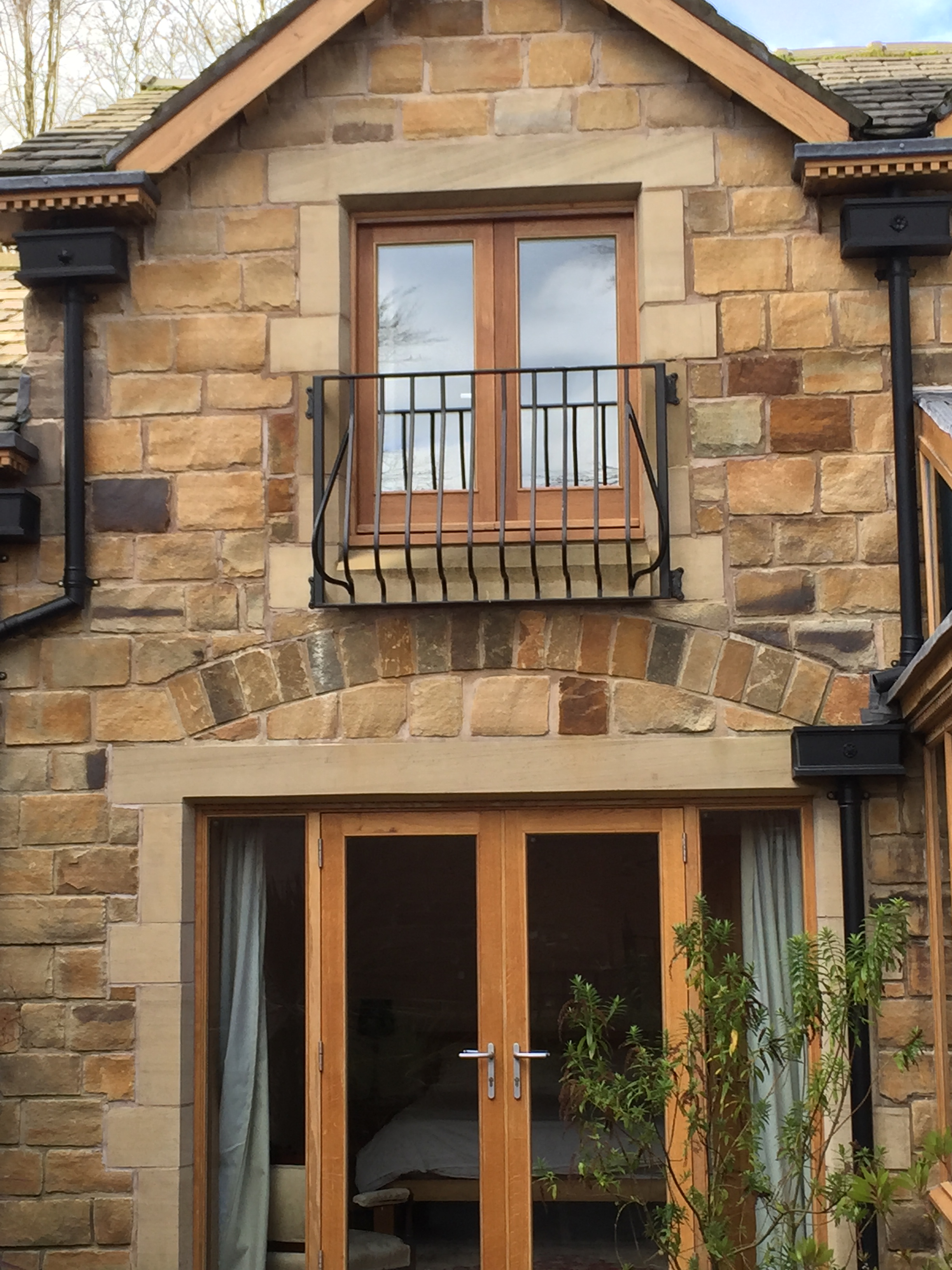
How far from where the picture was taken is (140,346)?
22.0ft

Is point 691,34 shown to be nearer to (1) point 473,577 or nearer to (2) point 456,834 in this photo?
(1) point 473,577

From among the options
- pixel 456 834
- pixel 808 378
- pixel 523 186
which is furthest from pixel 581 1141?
pixel 523 186

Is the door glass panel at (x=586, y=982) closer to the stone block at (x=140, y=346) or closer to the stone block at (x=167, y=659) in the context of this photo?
the stone block at (x=167, y=659)

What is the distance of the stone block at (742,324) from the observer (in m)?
6.50

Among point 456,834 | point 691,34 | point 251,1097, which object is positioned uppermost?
point 691,34

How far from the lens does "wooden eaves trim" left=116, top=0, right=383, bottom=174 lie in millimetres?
6566

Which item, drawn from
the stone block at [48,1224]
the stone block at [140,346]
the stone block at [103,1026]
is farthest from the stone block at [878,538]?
the stone block at [48,1224]

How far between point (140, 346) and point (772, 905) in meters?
3.45

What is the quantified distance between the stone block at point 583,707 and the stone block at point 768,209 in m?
1.96

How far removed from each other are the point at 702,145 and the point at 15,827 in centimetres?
395

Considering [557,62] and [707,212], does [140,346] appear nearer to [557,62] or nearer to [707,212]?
[557,62]

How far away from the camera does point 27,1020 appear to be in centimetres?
636

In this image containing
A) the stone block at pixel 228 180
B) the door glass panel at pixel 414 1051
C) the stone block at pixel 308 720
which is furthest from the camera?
the stone block at pixel 228 180

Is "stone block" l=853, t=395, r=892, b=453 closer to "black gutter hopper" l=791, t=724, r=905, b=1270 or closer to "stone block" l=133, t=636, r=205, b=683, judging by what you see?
"black gutter hopper" l=791, t=724, r=905, b=1270
